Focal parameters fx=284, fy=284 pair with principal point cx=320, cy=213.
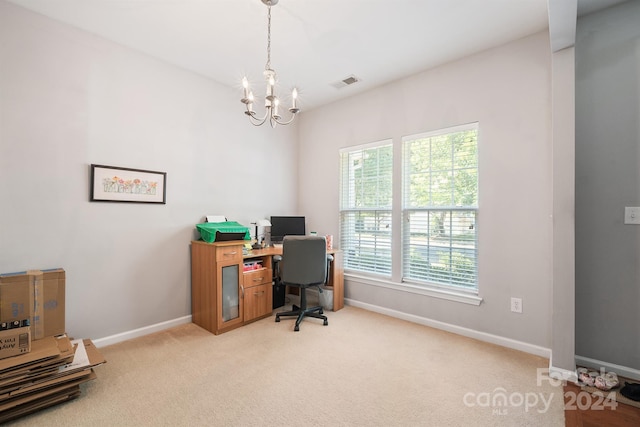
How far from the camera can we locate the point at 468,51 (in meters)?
2.78

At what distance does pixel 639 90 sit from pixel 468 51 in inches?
52.0

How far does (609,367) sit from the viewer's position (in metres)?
2.16

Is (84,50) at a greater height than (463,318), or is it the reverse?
(84,50)

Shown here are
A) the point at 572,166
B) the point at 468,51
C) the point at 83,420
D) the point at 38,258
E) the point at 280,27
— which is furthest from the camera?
the point at 468,51

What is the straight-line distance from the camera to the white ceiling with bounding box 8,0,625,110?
86.2 inches

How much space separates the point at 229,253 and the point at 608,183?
332 centimetres

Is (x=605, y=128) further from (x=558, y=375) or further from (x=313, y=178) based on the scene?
(x=313, y=178)

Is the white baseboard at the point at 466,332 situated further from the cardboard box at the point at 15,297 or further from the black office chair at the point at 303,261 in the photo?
the cardboard box at the point at 15,297

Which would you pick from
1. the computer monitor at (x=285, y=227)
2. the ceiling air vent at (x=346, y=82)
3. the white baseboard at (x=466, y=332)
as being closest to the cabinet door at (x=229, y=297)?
the computer monitor at (x=285, y=227)

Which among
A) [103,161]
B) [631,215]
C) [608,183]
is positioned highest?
[103,161]

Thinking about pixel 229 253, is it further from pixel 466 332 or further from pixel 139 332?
pixel 466 332

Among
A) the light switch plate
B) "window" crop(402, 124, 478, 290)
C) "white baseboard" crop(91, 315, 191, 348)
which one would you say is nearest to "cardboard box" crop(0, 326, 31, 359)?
"white baseboard" crop(91, 315, 191, 348)

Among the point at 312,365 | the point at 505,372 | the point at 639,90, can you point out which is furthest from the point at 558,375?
the point at 639,90

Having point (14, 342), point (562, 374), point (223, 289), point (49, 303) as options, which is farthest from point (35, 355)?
point (562, 374)
